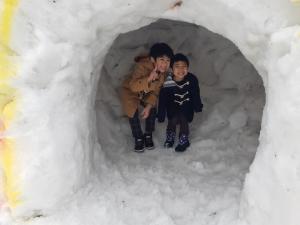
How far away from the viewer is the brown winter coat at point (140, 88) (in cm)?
316

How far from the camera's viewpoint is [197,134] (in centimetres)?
350

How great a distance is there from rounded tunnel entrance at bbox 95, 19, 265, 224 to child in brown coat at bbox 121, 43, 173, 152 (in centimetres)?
13

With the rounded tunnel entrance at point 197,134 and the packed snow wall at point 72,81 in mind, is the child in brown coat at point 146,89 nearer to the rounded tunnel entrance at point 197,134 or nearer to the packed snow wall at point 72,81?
the rounded tunnel entrance at point 197,134

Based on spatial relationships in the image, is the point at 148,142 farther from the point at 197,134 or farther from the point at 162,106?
the point at 197,134

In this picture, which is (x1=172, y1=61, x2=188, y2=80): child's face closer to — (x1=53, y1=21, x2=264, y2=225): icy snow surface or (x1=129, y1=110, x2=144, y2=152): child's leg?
(x1=129, y1=110, x2=144, y2=152): child's leg

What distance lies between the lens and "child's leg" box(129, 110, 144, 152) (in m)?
3.29

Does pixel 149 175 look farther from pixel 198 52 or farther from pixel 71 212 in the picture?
pixel 198 52

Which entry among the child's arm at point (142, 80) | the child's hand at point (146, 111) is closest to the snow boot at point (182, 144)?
the child's hand at point (146, 111)

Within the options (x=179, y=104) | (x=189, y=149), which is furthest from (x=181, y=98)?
(x=189, y=149)

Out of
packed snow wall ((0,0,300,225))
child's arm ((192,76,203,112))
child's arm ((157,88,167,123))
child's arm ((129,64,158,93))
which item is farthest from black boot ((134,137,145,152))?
packed snow wall ((0,0,300,225))

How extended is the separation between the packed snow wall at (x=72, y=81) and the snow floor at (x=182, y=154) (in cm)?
20

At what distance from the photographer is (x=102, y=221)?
2406 millimetres

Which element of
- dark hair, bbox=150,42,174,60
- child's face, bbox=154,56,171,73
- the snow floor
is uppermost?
dark hair, bbox=150,42,174,60

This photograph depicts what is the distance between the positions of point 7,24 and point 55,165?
0.71m
